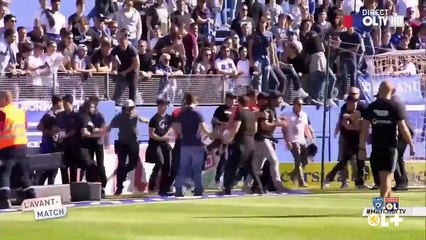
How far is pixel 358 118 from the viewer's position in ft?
46.3

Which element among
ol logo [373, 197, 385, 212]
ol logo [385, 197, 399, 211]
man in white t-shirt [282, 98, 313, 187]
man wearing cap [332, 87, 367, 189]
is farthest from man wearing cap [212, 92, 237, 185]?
ol logo [385, 197, 399, 211]

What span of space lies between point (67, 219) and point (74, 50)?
1.77m

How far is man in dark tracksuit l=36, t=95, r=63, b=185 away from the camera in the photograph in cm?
1162

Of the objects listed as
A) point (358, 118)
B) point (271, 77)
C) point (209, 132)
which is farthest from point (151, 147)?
point (358, 118)

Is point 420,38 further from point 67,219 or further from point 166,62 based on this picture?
point 67,219

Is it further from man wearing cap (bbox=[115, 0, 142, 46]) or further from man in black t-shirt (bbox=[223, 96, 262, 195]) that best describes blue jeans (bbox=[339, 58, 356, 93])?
man wearing cap (bbox=[115, 0, 142, 46])

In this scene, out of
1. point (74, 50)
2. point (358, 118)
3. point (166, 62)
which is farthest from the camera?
point (358, 118)

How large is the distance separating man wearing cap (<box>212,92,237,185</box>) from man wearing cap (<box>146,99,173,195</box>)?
1.62 feet

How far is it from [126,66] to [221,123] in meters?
1.48

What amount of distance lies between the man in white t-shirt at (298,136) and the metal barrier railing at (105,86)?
3.34 ft

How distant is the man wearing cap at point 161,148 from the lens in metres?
13.2

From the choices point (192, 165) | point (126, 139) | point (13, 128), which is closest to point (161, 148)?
point (192, 165)

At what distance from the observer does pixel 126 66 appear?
12750 mm

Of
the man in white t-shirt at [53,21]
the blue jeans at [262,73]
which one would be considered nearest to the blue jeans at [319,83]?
the blue jeans at [262,73]
